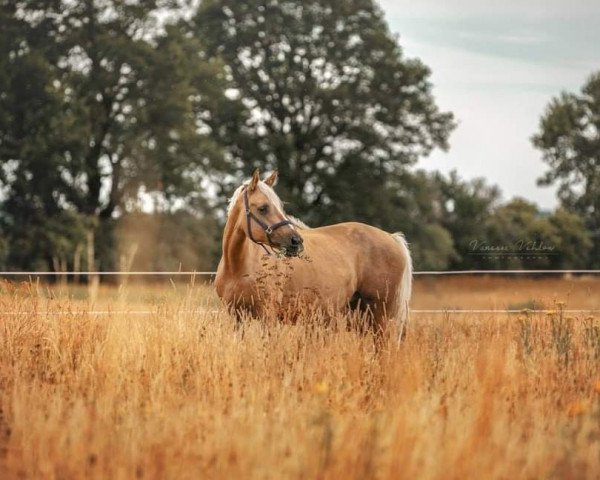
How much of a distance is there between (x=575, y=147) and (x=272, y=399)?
3720 centimetres

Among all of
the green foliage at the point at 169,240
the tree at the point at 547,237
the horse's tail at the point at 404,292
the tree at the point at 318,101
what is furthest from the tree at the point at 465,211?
the horse's tail at the point at 404,292

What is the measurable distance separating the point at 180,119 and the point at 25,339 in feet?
67.5

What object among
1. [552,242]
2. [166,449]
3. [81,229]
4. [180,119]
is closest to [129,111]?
[180,119]

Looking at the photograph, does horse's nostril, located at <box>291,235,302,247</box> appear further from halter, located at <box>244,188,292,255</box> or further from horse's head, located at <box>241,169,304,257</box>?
halter, located at <box>244,188,292,255</box>

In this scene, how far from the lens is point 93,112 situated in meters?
26.8

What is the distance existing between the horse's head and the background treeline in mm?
16418

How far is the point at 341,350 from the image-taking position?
6.71 meters

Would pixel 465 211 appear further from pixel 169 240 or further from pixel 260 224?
pixel 260 224

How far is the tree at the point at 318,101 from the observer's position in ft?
99.2

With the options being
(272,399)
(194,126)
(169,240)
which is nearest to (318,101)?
(194,126)

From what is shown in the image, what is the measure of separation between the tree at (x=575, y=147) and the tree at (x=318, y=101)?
1101 cm

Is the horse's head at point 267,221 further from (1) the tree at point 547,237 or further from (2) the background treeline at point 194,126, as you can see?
(1) the tree at point 547,237

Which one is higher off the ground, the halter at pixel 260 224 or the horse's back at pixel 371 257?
the halter at pixel 260 224

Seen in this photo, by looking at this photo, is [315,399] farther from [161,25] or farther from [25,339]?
[161,25]
